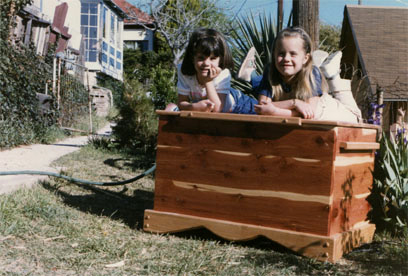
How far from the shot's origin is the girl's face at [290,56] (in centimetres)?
302

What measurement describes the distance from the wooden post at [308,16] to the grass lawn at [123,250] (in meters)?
2.35

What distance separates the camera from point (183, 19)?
876 inches

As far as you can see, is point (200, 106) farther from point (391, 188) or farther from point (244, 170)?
point (391, 188)

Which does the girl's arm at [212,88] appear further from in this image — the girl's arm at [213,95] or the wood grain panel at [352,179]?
the wood grain panel at [352,179]

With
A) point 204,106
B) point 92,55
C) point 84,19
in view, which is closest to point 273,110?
point 204,106

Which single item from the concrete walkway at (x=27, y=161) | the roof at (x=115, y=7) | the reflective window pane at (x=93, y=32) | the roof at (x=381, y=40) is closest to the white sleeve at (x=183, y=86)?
the concrete walkway at (x=27, y=161)

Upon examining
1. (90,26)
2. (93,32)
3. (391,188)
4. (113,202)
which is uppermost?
(90,26)

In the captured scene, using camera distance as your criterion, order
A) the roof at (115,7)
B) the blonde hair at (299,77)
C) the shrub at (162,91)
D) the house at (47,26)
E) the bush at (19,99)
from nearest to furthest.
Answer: the blonde hair at (299,77) → the bush at (19,99) → the shrub at (162,91) → the house at (47,26) → the roof at (115,7)

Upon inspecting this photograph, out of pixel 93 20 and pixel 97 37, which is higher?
pixel 93 20

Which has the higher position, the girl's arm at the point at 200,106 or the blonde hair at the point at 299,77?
the blonde hair at the point at 299,77

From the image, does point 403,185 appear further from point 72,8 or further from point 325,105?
point 72,8

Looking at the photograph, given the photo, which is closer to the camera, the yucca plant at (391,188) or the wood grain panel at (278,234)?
the wood grain panel at (278,234)

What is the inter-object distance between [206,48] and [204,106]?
0.42 m

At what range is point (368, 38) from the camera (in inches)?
517
